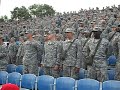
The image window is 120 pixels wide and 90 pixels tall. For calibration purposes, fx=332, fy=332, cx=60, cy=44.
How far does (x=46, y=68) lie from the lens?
8.46m

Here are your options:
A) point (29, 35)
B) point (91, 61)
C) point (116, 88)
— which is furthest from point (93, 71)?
point (29, 35)

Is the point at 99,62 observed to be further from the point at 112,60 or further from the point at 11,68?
the point at 11,68

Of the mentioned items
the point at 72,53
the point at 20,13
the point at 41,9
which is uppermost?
the point at 41,9

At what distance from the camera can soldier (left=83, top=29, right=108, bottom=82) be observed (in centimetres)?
695

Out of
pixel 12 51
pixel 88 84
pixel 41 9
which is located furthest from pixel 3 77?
pixel 41 9

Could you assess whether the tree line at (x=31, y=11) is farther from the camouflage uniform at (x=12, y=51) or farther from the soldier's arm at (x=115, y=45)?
the soldier's arm at (x=115, y=45)

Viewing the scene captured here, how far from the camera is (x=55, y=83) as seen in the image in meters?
6.57

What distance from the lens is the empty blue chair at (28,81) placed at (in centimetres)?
689

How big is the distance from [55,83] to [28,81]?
2.25ft

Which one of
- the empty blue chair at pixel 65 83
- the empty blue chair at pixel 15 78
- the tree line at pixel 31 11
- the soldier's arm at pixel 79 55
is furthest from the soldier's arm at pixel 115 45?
the tree line at pixel 31 11

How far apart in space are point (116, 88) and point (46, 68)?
294 centimetres

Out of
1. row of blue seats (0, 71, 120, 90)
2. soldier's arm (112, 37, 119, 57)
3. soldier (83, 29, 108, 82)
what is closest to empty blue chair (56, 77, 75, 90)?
row of blue seats (0, 71, 120, 90)

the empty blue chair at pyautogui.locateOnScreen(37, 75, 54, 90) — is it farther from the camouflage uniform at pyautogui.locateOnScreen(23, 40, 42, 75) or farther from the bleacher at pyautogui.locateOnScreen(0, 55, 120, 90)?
the camouflage uniform at pyautogui.locateOnScreen(23, 40, 42, 75)

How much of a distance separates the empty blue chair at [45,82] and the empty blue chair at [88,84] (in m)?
0.65
